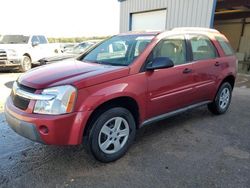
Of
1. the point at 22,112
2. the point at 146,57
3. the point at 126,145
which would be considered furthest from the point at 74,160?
the point at 146,57

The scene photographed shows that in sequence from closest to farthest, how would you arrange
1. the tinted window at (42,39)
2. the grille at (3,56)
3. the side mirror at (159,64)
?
1. the side mirror at (159,64)
2. the grille at (3,56)
3. the tinted window at (42,39)

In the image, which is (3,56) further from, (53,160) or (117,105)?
(117,105)

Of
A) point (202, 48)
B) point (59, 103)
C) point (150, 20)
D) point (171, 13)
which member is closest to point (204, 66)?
point (202, 48)

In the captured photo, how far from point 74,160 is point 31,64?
9.34 m

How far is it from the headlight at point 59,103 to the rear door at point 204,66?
7.37 feet

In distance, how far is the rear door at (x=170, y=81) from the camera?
11.2ft

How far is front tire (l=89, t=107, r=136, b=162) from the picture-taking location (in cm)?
289

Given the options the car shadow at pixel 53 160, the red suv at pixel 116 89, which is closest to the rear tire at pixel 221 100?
the red suv at pixel 116 89

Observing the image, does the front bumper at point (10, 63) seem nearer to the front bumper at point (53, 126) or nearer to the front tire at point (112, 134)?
the front bumper at point (53, 126)

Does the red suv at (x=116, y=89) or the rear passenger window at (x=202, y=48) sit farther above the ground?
the rear passenger window at (x=202, y=48)

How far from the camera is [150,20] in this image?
10.9m

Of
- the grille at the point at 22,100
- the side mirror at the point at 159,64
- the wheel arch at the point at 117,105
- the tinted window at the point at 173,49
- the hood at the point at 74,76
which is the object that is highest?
the tinted window at the point at 173,49

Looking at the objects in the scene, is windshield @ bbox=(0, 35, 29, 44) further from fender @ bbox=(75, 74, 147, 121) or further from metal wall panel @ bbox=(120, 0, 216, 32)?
fender @ bbox=(75, 74, 147, 121)

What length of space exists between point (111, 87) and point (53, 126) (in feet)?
2.63
